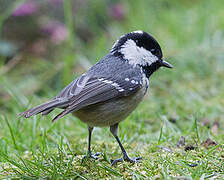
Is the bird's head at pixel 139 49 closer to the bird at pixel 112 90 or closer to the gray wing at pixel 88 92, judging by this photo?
the bird at pixel 112 90

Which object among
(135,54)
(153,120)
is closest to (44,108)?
(135,54)

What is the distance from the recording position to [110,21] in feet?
27.1

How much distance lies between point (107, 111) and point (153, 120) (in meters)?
1.37

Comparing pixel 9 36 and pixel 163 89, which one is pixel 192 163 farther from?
pixel 9 36

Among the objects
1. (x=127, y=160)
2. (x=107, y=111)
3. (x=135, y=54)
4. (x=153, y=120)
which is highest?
(x=135, y=54)

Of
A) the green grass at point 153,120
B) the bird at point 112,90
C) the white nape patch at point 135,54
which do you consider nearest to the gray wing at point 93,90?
the bird at point 112,90

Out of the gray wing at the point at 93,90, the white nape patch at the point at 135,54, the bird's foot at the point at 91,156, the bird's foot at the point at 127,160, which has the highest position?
the white nape patch at the point at 135,54

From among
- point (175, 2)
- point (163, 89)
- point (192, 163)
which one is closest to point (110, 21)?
point (175, 2)

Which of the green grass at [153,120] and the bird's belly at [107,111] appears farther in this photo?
the bird's belly at [107,111]

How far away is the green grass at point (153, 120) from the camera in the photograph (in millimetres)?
2613

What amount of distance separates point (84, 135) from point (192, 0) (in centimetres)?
628

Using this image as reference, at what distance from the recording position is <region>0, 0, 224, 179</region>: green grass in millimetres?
2613

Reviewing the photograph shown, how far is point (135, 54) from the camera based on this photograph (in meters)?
3.36

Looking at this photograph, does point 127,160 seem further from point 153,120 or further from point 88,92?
point 153,120
